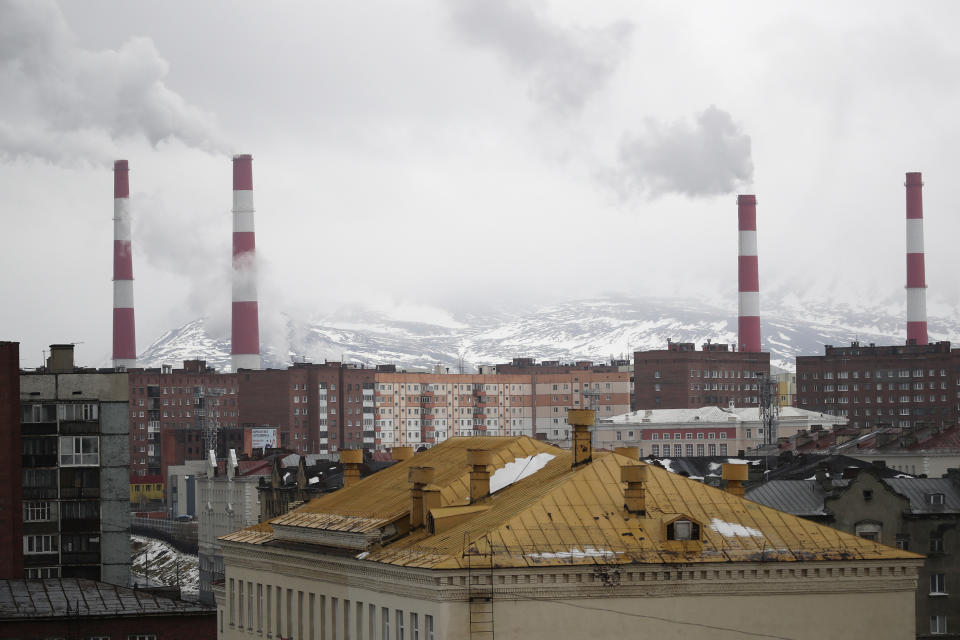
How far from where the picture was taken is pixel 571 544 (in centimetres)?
4800

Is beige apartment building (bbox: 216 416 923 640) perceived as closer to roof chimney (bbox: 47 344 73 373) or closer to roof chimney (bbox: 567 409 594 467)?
roof chimney (bbox: 567 409 594 467)

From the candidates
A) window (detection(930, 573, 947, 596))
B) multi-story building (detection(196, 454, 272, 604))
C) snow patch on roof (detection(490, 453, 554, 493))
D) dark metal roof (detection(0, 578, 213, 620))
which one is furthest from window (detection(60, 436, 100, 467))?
multi-story building (detection(196, 454, 272, 604))

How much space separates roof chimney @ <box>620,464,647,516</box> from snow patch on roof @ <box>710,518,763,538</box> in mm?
1706

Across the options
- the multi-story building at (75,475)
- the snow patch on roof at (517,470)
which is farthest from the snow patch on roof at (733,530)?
the multi-story building at (75,475)

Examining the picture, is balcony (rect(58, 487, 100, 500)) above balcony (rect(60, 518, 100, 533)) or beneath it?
above

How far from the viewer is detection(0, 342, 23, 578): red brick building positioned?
86875mm

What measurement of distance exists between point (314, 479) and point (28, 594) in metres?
75.8

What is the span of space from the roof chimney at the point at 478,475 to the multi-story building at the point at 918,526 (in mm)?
27715

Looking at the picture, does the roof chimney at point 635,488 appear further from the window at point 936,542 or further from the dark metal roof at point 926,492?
the dark metal roof at point 926,492

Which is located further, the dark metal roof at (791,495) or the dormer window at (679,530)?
the dark metal roof at (791,495)

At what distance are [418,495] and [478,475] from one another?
94.8 inches

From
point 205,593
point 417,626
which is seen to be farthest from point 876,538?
point 205,593

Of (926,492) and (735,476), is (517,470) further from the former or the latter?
(926,492)

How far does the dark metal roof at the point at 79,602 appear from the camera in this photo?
63375mm
